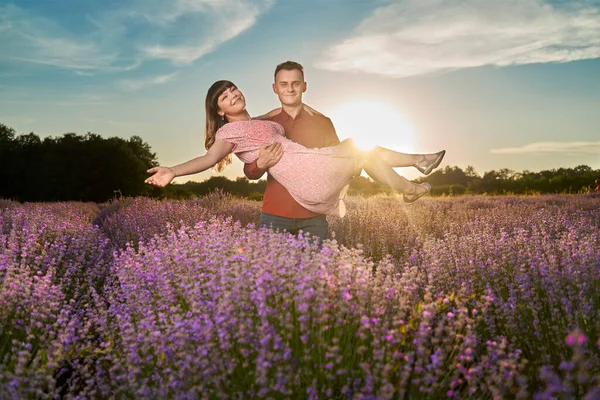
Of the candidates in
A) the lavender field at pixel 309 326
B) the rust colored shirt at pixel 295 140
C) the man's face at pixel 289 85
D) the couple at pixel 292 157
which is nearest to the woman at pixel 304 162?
the couple at pixel 292 157

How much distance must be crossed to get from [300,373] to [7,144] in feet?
125

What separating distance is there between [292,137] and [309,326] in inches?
91.2

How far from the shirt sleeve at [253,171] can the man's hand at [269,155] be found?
16 centimetres

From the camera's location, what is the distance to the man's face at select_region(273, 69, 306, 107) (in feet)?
14.1

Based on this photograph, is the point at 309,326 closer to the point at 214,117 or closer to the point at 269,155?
the point at 269,155

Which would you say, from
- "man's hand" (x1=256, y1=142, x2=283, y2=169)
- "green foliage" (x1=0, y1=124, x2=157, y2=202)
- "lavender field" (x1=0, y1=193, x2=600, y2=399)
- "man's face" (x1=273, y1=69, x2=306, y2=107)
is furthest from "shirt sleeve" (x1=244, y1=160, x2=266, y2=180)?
"green foliage" (x1=0, y1=124, x2=157, y2=202)

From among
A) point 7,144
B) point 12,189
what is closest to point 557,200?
point 12,189

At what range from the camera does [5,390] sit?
2.19m

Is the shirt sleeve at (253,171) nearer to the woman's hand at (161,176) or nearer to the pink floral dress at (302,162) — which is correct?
the pink floral dress at (302,162)

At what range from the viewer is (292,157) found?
3.97 m

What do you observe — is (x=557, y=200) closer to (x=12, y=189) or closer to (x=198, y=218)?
(x=198, y=218)

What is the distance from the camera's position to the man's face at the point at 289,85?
429 centimetres

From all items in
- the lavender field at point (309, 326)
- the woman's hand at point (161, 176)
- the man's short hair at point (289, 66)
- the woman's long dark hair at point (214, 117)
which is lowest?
the lavender field at point (309, 326)

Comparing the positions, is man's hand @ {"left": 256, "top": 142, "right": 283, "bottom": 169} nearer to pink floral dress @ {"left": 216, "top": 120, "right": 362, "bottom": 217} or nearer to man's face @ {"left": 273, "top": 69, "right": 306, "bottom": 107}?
pink floral dress @ {"left": 216, "top": 120, "right": 362, "bottom": 217}
